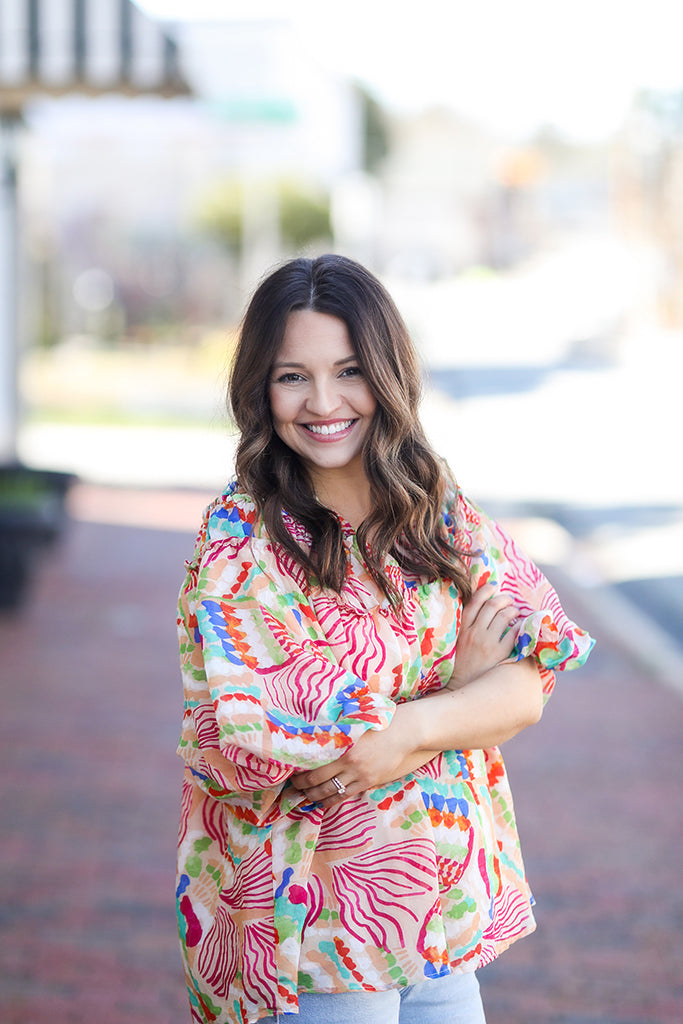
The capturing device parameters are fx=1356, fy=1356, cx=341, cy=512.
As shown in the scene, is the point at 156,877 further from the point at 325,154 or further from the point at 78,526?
the point at 325,154

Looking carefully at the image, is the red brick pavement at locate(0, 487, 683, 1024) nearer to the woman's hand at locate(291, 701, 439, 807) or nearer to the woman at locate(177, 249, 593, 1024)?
the woman at locate(177, 249, 593, 1024)

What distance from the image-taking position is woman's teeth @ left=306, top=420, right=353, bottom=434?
2.04m

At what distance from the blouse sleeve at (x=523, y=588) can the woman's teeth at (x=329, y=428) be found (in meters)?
0.24

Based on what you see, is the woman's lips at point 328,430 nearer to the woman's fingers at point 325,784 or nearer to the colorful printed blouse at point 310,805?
the colorful printed blouse at point 310,805

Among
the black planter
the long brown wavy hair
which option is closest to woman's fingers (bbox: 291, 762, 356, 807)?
the long brown wavy hair

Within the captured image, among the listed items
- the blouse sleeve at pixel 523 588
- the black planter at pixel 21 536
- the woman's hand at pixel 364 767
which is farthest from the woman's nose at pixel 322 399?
the black planter at pixel 21 536

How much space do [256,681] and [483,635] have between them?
0.40 meters

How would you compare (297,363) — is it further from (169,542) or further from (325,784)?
A: (169,542)

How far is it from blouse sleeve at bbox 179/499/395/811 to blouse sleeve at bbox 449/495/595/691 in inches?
10.9

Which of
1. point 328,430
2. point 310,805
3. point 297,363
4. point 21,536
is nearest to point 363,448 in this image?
point 328,430

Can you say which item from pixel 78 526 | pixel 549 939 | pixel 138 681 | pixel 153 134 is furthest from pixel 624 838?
pixel 153 134

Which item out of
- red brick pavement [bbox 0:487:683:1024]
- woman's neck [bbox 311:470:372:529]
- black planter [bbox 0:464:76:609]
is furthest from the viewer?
black planter [bbox 0:464:76:609]

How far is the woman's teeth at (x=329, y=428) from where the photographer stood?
204 centimetres

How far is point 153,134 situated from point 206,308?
Result: 64.7 feet
